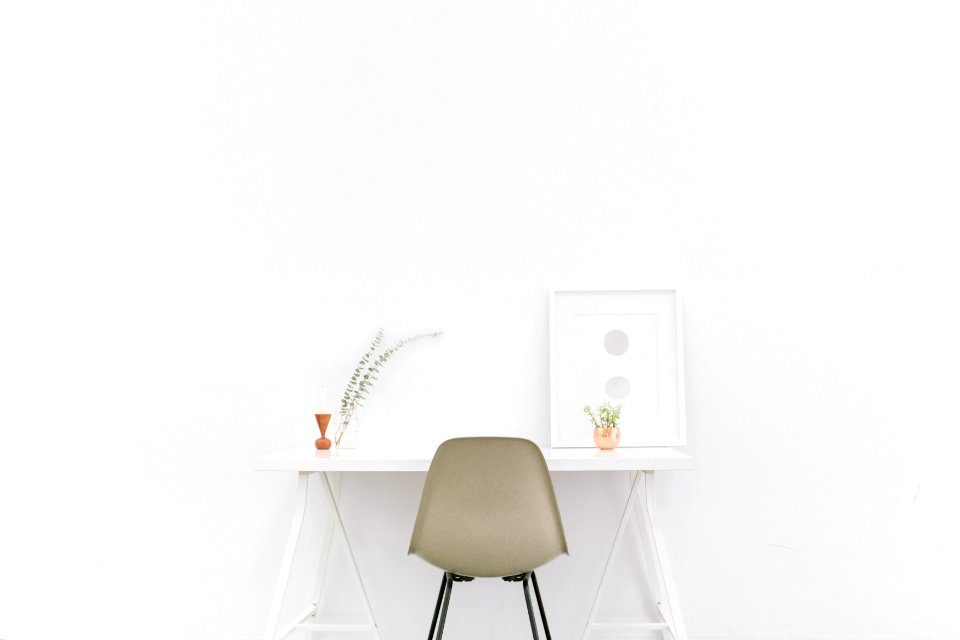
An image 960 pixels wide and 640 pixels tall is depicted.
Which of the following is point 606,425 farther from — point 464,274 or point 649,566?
point 464,274

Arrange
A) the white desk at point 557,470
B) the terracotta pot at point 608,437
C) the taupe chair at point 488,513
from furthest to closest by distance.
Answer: the terracotta pot at point 608,437 < the white desk at point 557,470 < the taupe chair at point 488,513

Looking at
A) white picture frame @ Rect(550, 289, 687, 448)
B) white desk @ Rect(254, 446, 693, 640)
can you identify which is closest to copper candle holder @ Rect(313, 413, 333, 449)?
white desk @ Rect(254, 446, 693, 640)

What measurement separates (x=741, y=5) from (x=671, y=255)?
3.23 ft

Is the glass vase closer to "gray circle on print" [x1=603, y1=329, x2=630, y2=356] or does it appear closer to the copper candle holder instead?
the copper candle holder

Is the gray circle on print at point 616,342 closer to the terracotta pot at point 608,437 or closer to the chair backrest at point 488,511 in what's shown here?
the terracotta pot at point 608,437

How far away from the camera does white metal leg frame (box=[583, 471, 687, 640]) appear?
2.12 meters

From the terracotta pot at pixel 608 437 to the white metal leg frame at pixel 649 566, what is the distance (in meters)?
0.14

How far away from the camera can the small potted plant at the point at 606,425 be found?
2.27 meters

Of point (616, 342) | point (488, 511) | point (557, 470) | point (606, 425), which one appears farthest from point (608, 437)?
point (488, 511)

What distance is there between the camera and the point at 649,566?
247 cm

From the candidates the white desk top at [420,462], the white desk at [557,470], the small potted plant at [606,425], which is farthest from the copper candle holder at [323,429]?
the small potted plant at [606,425]

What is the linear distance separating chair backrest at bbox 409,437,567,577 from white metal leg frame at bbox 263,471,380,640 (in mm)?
388

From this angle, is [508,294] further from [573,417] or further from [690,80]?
[690,80]

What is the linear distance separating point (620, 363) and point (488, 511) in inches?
31.3
